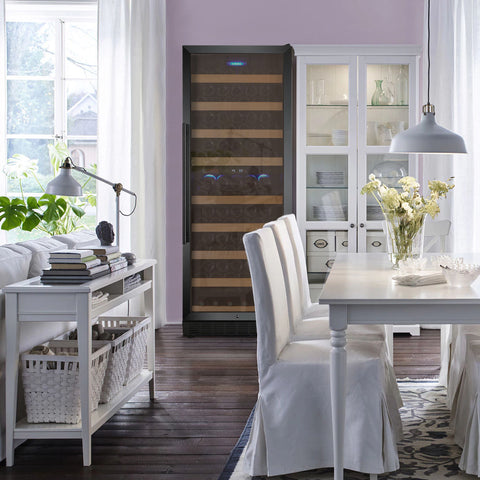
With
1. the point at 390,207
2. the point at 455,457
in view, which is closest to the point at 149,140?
the point at 390,207

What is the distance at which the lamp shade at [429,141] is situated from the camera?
3.02 m

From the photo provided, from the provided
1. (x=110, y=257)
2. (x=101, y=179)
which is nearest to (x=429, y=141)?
(x=110, y=257)

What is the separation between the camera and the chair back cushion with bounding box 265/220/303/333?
3.14 metres

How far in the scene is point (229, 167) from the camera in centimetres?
527

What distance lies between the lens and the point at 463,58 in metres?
5.35

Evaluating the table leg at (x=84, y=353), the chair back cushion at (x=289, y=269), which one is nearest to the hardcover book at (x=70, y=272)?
the table leg at (x=84, y=353)

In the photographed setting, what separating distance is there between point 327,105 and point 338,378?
3190mm

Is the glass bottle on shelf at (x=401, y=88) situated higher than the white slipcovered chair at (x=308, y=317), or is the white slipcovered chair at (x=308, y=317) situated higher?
the glass bottle on shelf at (x=401, y=88)

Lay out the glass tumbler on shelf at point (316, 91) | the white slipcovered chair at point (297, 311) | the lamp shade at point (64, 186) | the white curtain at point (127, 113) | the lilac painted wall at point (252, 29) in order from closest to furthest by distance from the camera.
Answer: the white slipcovered chair at point (297, 311) < the lamp shade at point (64, 186) < the glass tumbler on shelf at point (316, 91) < the white curtain at point (127, 113) < the lilac painted wall at point (252, 29)

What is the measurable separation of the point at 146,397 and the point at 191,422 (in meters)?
0.51

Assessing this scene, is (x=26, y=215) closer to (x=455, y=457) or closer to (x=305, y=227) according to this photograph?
(x=305, y=227)

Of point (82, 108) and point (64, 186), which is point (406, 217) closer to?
point (64, 186)

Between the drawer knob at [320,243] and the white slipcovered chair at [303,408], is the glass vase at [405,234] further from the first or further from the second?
the drawer knob at [320,243]

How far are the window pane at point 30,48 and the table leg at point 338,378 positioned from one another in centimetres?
414
